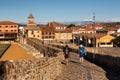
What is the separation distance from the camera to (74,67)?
25.5 meters

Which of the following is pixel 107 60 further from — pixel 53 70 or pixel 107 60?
pixel 53 70

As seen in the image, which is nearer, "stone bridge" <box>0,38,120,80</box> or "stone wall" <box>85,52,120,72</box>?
"stone bridge" <box>0,38,120,80</box>

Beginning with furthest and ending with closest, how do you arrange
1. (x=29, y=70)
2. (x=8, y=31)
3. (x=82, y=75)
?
1. (x=8, y=31)
2. (x=82, y=75)
3. (x=29, y=70)

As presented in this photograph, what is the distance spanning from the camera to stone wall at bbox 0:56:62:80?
13.1 meters

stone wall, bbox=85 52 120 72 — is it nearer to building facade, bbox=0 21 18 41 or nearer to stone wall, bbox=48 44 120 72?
stone wall, bbox=48 44 120 72

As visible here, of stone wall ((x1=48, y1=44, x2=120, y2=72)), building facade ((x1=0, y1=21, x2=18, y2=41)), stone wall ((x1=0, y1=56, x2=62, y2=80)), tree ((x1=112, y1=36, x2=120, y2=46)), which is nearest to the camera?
stone wall ((x1=0, y1=56, x2=62, y2=80))

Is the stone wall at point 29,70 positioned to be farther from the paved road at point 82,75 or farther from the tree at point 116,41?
the tree at point 116,41

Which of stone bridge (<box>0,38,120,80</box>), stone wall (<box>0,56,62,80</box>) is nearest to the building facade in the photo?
stone bridge (<box>0,38,120,80</box>)

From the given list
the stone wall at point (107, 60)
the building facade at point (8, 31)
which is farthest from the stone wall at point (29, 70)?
the building facade at point (8, 31)

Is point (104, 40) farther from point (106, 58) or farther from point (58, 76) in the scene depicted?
point (58, 76)

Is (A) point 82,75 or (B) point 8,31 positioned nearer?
(A) point 82,75

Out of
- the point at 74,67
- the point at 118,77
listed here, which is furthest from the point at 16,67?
the point at 74,67

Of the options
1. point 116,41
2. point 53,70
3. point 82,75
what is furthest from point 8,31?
point 53,70

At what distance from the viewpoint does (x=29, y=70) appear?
15.6m
